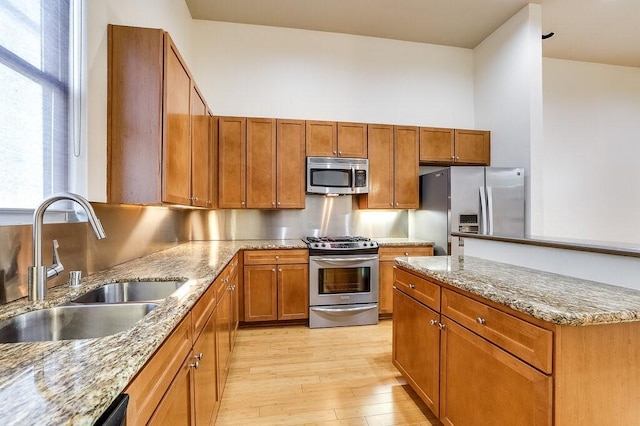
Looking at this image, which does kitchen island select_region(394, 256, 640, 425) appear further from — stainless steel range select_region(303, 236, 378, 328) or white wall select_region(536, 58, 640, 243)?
white wall select_region(536, 58, 640, 243)

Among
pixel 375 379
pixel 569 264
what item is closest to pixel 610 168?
pixel 569 264

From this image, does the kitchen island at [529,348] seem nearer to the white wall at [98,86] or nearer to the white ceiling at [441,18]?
the white wall at [98,86]

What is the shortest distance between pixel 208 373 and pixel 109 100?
1.62m

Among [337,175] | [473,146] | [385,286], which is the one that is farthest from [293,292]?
[473,146]

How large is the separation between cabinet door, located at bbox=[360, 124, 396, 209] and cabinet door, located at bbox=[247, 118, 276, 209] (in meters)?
1.21

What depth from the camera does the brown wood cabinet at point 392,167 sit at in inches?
145

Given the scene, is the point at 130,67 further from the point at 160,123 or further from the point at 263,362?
the point at 263,362

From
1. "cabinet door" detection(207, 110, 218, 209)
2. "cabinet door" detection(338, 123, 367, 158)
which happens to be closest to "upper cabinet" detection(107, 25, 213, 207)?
"cabinet door" detection(207, 110, 218, 209)

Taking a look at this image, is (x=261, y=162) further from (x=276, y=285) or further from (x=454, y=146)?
(x=454, y=146)

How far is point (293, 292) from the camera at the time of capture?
3256 mm

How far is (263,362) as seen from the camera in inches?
98.0

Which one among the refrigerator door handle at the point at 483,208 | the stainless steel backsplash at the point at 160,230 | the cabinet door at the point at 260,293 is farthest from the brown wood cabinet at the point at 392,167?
the cabinet door at the point at 260,293

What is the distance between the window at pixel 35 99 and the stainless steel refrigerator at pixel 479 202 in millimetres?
3266

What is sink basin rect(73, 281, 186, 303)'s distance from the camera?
1426 millimetres
